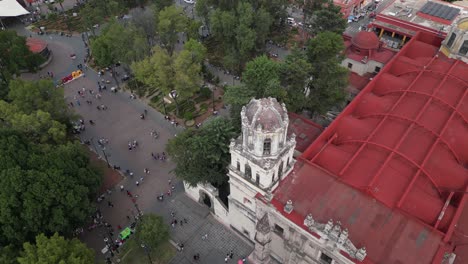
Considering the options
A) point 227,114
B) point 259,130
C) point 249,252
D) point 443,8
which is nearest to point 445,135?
point 259,130

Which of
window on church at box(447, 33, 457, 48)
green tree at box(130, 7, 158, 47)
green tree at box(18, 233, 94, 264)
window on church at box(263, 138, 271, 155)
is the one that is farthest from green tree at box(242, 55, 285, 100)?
green tree at box(18, 233, 94, 264)

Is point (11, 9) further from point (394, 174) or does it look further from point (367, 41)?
point (394, 174)

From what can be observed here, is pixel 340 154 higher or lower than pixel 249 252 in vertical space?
higher

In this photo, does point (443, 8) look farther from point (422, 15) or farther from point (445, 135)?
point (445, 135)

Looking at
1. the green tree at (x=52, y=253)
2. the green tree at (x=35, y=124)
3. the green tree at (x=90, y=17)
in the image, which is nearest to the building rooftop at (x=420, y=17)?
the green tree at (x=90, y=17)

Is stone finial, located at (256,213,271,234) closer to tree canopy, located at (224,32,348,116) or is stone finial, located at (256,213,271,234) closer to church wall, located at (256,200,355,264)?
church wall, located at (256,200,355,264)

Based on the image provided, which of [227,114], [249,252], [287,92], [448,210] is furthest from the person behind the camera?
[227,114]

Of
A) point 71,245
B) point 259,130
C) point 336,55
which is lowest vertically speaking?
point 71,245
